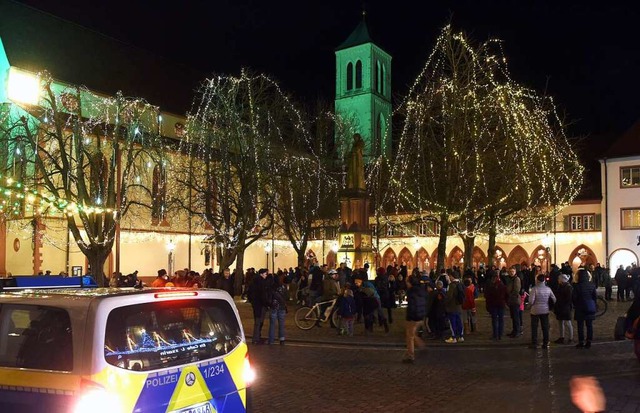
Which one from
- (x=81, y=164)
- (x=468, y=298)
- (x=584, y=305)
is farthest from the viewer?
(x=81, y=164)

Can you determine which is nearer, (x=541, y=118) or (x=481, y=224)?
(x=541, y=118)

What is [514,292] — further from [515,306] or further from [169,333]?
[169,333]

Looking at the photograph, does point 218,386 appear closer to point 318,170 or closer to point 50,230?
point 318,170

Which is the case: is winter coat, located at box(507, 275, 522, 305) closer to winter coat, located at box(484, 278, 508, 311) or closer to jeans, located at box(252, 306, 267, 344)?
winter coat, located at box(484, 278, 508, 311)

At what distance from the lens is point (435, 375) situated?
11.6 metres

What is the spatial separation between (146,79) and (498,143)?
39.2m

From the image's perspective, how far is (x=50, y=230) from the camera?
43.3m

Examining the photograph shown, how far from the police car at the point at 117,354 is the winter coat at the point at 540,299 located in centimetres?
1068

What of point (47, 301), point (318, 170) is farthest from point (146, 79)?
point (47, 301)

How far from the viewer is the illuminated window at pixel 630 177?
49781 mm

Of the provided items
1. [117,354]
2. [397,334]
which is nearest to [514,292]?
[397,334]

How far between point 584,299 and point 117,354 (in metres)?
12.5

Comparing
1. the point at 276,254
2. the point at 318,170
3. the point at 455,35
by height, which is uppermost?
the point at 455,35

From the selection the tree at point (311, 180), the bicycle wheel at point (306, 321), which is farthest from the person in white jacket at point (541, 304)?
the tree at point (311, 180)
